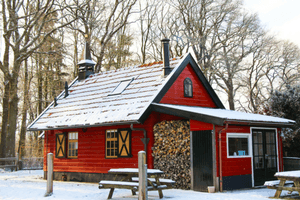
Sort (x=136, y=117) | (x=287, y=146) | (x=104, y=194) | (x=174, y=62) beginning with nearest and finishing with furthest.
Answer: (x=104, y=194) → (x=136, y=117) → (x=174, y=62) → (x=287, y=146)

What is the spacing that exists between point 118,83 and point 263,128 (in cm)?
704

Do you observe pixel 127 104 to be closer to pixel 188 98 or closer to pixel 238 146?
pixel 188 98

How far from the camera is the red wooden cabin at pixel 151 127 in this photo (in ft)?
39.6

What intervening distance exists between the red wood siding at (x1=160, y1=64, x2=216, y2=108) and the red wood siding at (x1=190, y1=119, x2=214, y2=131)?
7.53 ft

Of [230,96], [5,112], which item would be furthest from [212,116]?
[230,96]

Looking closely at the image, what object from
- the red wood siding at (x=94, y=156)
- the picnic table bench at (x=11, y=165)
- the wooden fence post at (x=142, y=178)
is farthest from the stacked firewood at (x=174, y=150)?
the picnic table bench at (x=11, y=165)

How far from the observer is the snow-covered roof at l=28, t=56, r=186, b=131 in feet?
46.5

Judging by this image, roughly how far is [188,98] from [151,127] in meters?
2.64

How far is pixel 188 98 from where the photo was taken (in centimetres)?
1556

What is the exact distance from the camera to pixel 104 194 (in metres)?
11.5

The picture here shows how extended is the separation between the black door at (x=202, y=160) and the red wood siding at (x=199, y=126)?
135mm

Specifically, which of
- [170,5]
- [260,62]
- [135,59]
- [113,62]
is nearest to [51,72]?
[113,62]

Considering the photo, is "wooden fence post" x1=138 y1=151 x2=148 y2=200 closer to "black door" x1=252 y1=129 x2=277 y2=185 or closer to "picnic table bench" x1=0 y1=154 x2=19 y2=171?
"black door" x1=252 y1=129 x2=277 y2=185

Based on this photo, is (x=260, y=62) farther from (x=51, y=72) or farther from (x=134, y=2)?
(x=51, y=72)
